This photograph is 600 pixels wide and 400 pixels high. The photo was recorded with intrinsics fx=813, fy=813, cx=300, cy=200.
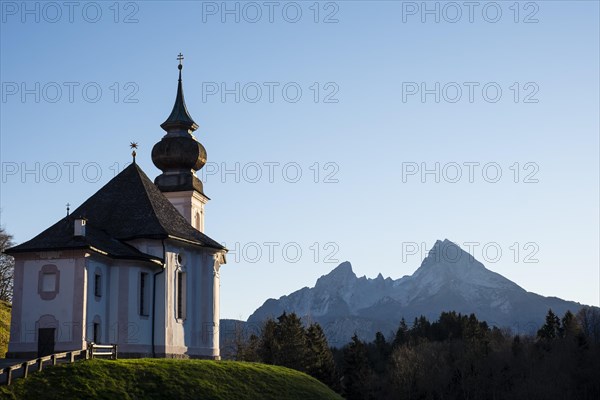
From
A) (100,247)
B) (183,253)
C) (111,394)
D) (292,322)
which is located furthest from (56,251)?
(292,322)

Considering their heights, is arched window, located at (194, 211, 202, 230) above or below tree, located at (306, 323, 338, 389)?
above

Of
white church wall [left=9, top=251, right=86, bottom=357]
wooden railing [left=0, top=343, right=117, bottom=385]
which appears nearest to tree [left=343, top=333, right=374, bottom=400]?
white church wall [left=9, top=251, right=86, bottom=357]

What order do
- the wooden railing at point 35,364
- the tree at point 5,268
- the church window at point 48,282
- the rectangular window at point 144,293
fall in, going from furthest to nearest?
the tree at point 5,268 < the rectangular window at point 144,293 < the church window at point 48,282 < the wooden railing at point 35,364

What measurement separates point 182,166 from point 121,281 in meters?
17.7

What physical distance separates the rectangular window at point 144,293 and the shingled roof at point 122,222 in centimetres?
117

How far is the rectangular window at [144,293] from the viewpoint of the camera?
4447cm

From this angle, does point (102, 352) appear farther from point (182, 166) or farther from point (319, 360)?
point (319, 360)

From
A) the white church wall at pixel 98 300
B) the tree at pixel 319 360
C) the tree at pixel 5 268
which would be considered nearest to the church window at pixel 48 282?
the white church wall at pixel 98 300

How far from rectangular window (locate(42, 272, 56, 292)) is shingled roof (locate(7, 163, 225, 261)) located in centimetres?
139

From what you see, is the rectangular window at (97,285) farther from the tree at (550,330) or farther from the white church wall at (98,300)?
the tree at (550,330)

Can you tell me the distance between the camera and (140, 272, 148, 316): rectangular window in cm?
4447

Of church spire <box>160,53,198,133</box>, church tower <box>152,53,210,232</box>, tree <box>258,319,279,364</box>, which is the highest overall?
church spire <box>160,53,198,133</box>

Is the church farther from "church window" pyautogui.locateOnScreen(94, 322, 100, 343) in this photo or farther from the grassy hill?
the grassy hill

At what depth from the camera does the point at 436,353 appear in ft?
297
